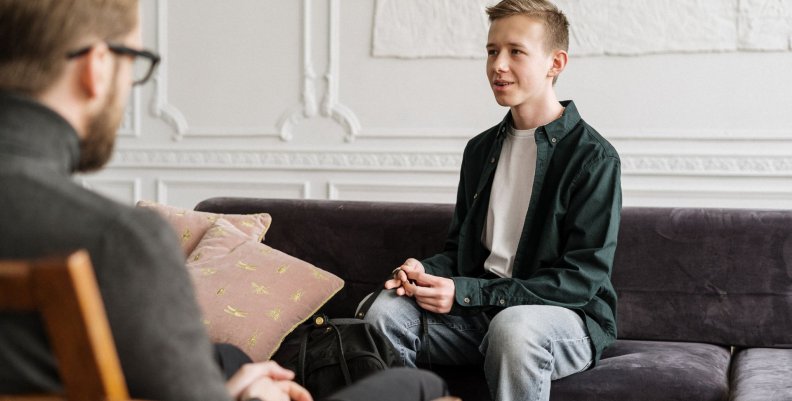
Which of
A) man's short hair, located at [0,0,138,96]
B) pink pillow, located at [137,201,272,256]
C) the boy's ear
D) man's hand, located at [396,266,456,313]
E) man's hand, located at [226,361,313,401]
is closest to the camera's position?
man's short hair, located at [0,0,138,96]

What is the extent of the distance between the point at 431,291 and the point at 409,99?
6.91ft

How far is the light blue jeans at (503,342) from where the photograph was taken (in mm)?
2193

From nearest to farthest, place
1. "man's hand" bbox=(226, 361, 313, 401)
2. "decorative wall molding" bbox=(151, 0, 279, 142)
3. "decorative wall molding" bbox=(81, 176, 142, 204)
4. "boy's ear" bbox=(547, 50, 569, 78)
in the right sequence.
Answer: "man's hand" bbox=(226, 361, 313, 401)
"boy's ear" bbox=(547, 50, 569, 78)
"decorative wall molding" bbox=(151, 0, 279, 142)
"decorative wall molding" bbox=(81, 176, 142, 204)

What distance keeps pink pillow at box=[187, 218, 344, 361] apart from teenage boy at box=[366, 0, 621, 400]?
323mm

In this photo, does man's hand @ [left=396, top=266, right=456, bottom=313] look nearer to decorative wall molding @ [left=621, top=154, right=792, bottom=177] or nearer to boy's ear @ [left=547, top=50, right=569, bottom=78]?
boy's ear @ [left=547, top=50, right=569, bottom=78]

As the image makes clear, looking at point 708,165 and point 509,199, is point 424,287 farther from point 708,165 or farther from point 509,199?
point 708,165

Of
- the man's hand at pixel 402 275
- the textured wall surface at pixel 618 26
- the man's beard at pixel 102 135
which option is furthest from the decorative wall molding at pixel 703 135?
the man's beard at pixel 102 135

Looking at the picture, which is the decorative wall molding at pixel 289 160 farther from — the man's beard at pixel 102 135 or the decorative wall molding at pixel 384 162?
the man's beard at pixel 102 135

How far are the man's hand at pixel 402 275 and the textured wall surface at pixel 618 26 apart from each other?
75.5 inches

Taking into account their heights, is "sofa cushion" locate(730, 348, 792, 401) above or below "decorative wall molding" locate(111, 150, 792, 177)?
below

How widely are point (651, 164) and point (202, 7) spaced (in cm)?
225

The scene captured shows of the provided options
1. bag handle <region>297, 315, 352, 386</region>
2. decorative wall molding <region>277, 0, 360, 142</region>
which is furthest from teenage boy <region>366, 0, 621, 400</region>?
decorative wall molding <region>277, 0, 360, 142</region>

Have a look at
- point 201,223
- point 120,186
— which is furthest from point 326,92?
point 201,223

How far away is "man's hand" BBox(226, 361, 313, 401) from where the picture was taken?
141 cm
